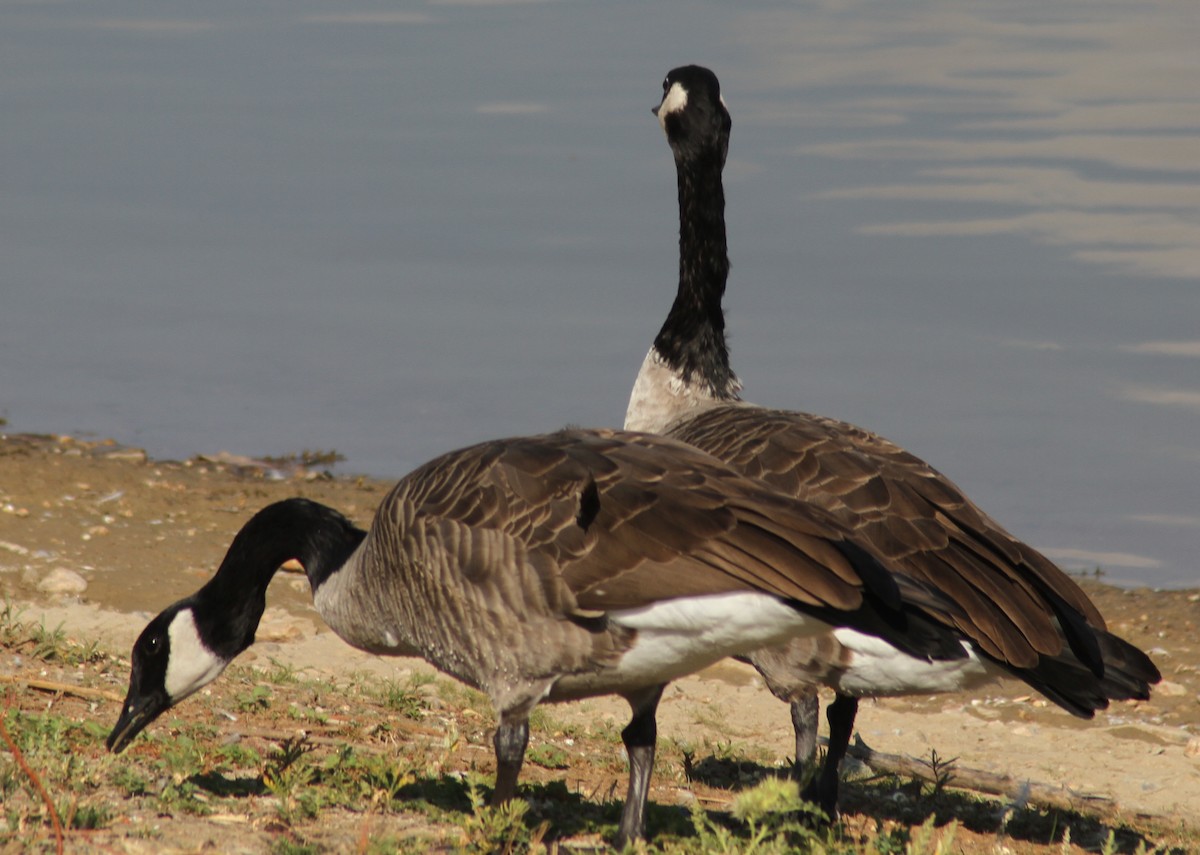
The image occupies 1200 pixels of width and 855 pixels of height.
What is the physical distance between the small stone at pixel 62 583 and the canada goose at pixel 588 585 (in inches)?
104

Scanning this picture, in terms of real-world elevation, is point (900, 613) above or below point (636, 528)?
below

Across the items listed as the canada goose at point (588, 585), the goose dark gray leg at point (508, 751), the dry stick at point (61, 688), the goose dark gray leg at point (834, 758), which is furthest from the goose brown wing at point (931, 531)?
the dry stick at point (61, 688)

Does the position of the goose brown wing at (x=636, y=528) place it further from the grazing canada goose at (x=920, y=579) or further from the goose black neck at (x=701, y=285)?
the goose black neck at (x=701, y=285)

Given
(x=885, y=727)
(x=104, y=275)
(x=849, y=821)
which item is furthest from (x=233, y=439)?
(x=849, y=821)

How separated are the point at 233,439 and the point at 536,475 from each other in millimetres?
6287

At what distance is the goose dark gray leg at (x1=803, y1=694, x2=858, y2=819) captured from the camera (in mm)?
5473

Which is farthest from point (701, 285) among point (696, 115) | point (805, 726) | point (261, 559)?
point (261, 559)

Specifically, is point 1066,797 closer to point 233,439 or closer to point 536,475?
point 536,475

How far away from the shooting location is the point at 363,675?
22.1 ft

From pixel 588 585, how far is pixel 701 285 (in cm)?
325

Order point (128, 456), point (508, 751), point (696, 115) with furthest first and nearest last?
1. point (128, 456)
2. point (696, 115)
3. point (508, 751)

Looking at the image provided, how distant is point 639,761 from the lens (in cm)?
491

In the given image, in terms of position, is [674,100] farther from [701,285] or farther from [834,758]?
[834,758]

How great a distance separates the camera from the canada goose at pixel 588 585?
170 inches
